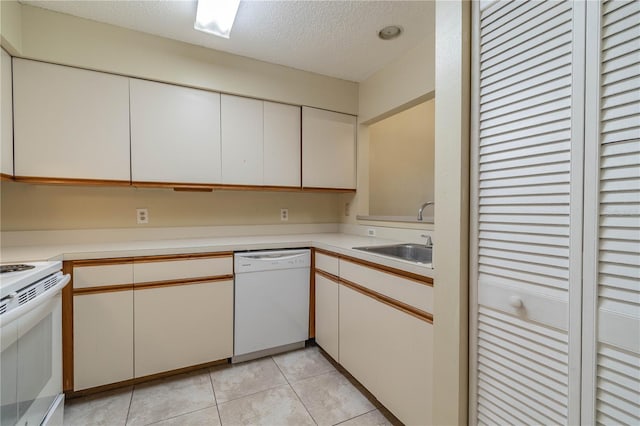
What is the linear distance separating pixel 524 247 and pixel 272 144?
1999mm

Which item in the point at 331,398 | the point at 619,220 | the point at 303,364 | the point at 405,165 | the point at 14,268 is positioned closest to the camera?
the point at 619,220

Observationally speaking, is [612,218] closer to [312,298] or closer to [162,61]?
[312,298]

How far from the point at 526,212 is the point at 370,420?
1.35 m

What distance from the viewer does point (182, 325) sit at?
1.89 metres

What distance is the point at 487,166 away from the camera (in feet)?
3.34

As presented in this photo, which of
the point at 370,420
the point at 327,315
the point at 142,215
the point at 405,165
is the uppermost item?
the point at 405,165

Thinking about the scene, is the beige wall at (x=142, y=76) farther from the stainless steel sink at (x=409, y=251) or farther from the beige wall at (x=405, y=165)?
the stainless steel sink at (x=409, y=251)

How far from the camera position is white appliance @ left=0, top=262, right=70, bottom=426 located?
1.01 metres

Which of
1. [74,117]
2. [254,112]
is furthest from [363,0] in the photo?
[74,117]

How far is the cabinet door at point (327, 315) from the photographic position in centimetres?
201

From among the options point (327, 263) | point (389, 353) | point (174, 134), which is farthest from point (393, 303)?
point (174, 134)

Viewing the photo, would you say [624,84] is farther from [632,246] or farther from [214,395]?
[214,395]

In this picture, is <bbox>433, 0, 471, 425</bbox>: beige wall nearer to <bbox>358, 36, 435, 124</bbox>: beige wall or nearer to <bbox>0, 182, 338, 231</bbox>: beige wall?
<bbox>358, 36, 435, 124</bbox>: beige wall

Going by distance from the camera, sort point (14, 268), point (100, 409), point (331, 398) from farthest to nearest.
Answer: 1. point (331, 398)
2. point (100, 409)
3. point (14, 268)
